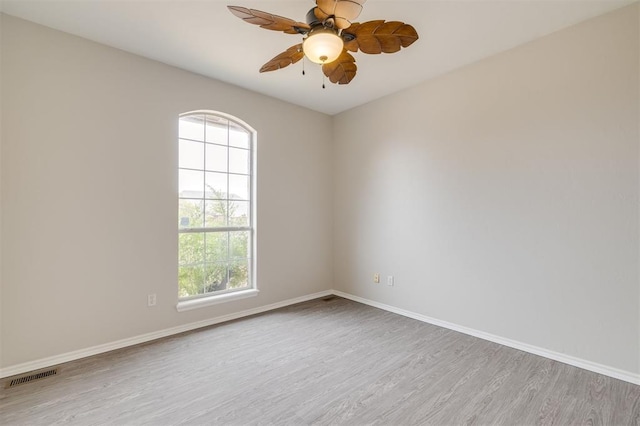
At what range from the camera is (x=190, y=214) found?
331cm

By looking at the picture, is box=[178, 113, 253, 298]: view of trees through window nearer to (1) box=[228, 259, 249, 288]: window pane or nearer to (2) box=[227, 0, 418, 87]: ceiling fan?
(1) box=[228, 259, 249, 288]: window pane

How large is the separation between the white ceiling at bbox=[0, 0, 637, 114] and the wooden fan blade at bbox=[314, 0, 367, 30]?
64 centimetres

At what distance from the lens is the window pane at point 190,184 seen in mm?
3262

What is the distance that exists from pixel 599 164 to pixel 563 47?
1031 millimetres

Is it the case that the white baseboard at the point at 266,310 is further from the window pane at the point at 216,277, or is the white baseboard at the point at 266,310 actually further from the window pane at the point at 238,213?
the window pane at the point at 238,213

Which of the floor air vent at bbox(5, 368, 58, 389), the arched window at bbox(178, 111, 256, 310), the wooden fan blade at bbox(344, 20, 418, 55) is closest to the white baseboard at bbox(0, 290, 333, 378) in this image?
the floor air vent at bbox(5, 368, 58, 389)

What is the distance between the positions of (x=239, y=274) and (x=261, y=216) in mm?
772

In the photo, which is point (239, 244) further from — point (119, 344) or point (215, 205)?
point (119, 344)

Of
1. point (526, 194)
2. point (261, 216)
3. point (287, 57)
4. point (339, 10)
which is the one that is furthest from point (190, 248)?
point (526, 194)

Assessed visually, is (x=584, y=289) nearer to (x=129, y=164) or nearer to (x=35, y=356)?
(x=129, y=164)

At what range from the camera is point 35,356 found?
2387 mm

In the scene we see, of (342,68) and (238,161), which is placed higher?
(342,68)

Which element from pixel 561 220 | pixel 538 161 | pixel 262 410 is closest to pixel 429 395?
pixel 262 410

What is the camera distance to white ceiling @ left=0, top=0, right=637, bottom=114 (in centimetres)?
221
